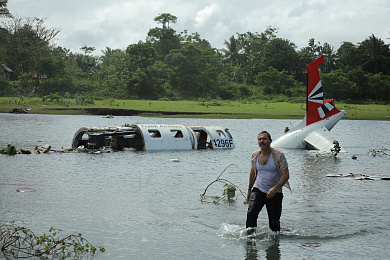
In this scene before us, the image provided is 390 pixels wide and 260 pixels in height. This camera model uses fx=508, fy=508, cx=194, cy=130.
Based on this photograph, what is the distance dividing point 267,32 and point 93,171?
108m

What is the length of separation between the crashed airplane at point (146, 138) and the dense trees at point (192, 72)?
57.9 meters

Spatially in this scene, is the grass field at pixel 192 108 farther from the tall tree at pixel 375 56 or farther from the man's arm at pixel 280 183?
the man's arm at pixel 280 183

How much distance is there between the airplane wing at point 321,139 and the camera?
33.5 metres

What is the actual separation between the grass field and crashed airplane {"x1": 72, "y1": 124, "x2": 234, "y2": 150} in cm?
3584

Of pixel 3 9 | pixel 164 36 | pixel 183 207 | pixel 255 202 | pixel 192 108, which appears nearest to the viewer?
pixel 255 202

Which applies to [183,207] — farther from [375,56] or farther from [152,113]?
[375,56]

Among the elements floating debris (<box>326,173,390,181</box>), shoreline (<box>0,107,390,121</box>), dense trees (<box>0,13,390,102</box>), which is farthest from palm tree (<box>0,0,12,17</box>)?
floating debris (<box>326,173,390,181</box>)

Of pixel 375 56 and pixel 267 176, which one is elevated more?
pixel 375 56

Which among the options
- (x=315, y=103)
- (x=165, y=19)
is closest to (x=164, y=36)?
(x=165, y=19)

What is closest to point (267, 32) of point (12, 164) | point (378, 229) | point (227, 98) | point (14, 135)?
point (227, 98)

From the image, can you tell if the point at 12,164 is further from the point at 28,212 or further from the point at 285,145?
the point at 285,145

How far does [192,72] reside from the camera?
101 meters

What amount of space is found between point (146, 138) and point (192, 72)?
69.0 m

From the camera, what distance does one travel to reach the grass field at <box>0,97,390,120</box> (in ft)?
247
